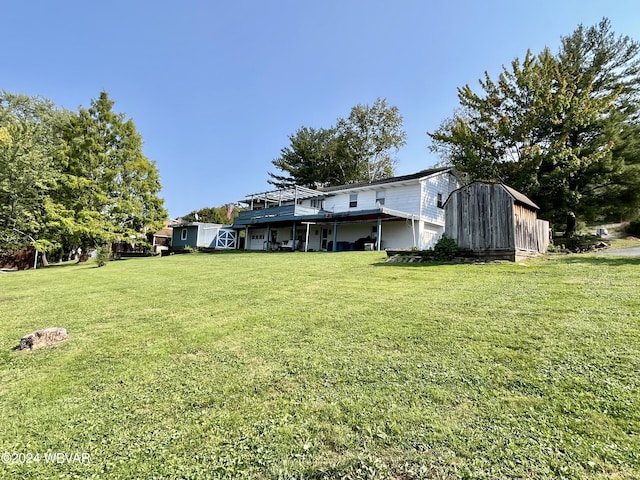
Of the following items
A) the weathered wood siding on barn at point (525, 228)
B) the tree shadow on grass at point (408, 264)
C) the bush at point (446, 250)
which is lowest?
the tree shadow on grass at point (408, 264)

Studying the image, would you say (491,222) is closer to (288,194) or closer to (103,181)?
(288,194)

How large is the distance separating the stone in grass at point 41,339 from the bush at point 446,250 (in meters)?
11.1

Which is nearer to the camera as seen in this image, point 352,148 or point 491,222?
point 491,222

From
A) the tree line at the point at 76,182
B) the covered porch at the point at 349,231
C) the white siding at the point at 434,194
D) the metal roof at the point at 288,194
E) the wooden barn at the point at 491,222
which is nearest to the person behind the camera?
the wooden barn at the point at 491,222

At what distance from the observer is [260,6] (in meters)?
12.7

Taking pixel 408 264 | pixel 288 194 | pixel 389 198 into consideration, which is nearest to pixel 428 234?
pixel 389 198

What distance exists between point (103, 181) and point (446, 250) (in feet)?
78.3

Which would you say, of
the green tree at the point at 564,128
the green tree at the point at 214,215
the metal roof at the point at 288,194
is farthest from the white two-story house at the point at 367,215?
the green tree at the point at 214,215

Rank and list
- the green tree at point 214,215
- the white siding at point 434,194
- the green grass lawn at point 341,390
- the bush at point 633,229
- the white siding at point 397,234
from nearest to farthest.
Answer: the green grass lawn at point 341,390 → the white siding at point 397,234 → the white siding at point 434,194 → the bush at point 633,229 → the green tree at point 214,215

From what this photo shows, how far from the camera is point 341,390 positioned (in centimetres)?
314

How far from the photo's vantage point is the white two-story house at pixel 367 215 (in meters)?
20.7

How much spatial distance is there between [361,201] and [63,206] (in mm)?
20322

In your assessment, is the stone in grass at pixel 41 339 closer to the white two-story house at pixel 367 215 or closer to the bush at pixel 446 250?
the bush at pixel 446 250

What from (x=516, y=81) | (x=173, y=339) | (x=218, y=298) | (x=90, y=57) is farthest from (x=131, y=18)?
(x=516, y=81)
